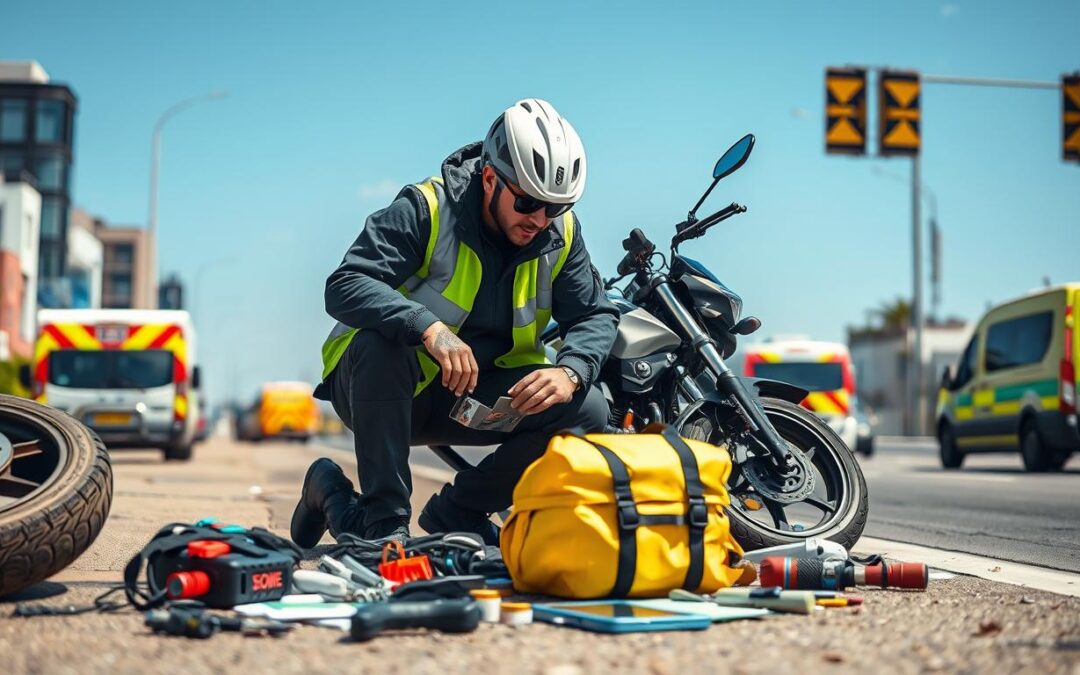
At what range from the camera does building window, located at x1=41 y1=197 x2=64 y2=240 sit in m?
60.2

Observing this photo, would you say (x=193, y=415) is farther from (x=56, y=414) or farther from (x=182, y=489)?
(x=56, y=414)

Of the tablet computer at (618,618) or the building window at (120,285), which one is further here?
the building window at (120,285)

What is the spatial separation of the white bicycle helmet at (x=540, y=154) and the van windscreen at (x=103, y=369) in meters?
15.0

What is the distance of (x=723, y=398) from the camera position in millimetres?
4867

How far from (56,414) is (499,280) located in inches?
61.2

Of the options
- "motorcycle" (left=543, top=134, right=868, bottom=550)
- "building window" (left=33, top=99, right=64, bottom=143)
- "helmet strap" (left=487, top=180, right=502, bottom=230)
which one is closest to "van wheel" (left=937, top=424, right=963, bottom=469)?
"motorcycle" (left=543, top=134, right=868, bottom=550)

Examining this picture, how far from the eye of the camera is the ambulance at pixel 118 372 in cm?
1811

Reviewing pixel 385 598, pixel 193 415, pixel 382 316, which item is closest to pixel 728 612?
pixel 385 598

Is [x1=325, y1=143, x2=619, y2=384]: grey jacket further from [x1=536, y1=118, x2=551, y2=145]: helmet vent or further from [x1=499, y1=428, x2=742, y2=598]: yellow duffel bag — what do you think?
[x1=499, y1=428, x2=742, y2=598]: yellow duffel bag

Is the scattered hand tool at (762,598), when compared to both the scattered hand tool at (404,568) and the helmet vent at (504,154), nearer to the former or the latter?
the scattered hand tool at (404,568)

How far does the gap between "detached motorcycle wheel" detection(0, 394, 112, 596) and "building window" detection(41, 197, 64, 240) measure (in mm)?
59897

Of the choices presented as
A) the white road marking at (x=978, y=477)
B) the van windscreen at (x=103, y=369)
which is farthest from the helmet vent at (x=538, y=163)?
the van windscreen at (x=103, y=369)

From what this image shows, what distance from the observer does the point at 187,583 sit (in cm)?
328

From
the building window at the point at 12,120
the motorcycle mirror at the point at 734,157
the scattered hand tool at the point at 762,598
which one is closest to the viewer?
the scattered hand tool at the point at 762,598
